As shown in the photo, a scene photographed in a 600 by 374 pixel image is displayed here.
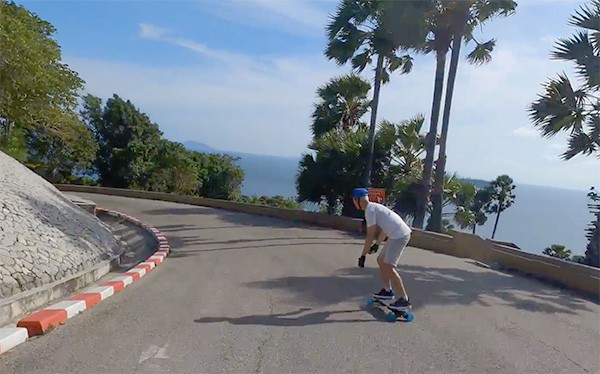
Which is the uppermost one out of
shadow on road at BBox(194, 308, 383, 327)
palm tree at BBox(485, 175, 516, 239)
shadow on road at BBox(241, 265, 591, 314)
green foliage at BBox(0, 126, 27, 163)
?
palm tree at BBox(485, 175, 516, 239)

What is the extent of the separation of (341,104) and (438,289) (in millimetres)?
18470

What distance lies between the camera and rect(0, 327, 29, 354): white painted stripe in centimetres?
504

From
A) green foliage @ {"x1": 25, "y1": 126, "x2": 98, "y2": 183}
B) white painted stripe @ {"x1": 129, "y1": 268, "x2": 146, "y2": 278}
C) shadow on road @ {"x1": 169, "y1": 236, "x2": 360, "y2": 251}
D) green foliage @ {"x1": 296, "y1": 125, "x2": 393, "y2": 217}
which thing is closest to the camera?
white painted stripe @ {"x1": 129, "y1": 268, "x2": 146, "y2": 278}

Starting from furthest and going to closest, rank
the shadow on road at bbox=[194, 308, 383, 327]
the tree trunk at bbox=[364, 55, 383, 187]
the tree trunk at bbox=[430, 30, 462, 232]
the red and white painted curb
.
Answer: the tree trunk at bbox=[364, 55, 383, 187]
the tree trunk at bbox=[430, 30, 462, 232]
the shadow on road at bbox=[194, 308, 383, 327]
the red and white painted curb

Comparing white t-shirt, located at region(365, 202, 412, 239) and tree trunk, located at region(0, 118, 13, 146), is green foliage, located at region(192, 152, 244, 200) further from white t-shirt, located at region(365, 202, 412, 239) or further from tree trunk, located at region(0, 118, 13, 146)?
white t-shirt, located at region(365, 202, 412, 239)

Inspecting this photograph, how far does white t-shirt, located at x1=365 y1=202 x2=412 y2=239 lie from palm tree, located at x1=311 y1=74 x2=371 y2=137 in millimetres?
19699

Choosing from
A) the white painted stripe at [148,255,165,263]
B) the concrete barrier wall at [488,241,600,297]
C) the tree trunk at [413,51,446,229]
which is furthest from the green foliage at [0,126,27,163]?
the concrete barrier wall at [488,241,600,297]

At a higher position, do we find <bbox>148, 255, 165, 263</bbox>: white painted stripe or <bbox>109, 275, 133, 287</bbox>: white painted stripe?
<bbox>109, 275, 133, 287</bbox>: white painted stripe

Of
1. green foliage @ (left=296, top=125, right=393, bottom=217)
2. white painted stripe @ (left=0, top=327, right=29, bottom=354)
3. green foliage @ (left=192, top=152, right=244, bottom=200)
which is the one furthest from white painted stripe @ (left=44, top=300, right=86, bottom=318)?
green foliage @ (left=192, top=152, right=244, bottom=200)

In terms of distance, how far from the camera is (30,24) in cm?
2636

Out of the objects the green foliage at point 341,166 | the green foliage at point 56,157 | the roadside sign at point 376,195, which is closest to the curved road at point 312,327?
the roadside sign at point 376,195

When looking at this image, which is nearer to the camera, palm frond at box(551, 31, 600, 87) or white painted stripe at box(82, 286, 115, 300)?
white painted stripe at box(82, 286, 115, 300)

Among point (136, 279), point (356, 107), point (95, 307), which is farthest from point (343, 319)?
point (356, 107)

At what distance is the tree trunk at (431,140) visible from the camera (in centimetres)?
1877
